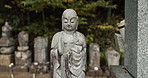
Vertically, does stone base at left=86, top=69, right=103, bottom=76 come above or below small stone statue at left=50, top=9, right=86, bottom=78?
below

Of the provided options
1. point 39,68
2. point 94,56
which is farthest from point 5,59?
point 94,56

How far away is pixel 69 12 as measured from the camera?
2891 millimetres

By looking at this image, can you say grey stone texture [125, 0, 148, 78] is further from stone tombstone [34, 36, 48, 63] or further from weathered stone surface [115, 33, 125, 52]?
stone tombstone [34, 36, 48, 63]

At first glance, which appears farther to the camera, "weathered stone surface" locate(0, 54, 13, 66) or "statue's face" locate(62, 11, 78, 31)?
"weathered stone surface" locate(0, 54, 13, 66)

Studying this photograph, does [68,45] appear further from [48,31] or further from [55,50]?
[48,31]

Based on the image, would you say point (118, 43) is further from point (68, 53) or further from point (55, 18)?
point (68, 53)

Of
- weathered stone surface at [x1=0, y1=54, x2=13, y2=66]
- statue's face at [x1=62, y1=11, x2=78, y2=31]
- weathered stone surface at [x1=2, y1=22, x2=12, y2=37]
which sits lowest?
weathered stone surface at [x1=0, y1=54, x2=13, y2=66]

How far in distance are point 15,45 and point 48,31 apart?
4.24ft

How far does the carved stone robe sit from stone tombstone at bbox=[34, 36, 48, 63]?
118 inches

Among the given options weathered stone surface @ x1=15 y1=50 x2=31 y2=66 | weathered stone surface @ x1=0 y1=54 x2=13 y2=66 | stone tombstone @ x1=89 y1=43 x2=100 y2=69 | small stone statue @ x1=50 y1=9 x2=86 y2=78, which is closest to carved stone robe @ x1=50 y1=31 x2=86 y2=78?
small stone statue @ x1=50 y1=9 x2=86 y2=78

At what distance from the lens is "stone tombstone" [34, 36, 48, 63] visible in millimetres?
5918

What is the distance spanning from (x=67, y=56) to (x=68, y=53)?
0.17 feet

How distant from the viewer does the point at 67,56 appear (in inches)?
116

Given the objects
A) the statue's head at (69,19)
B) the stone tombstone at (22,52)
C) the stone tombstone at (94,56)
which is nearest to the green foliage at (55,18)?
the stone tombstone at (22,52)
